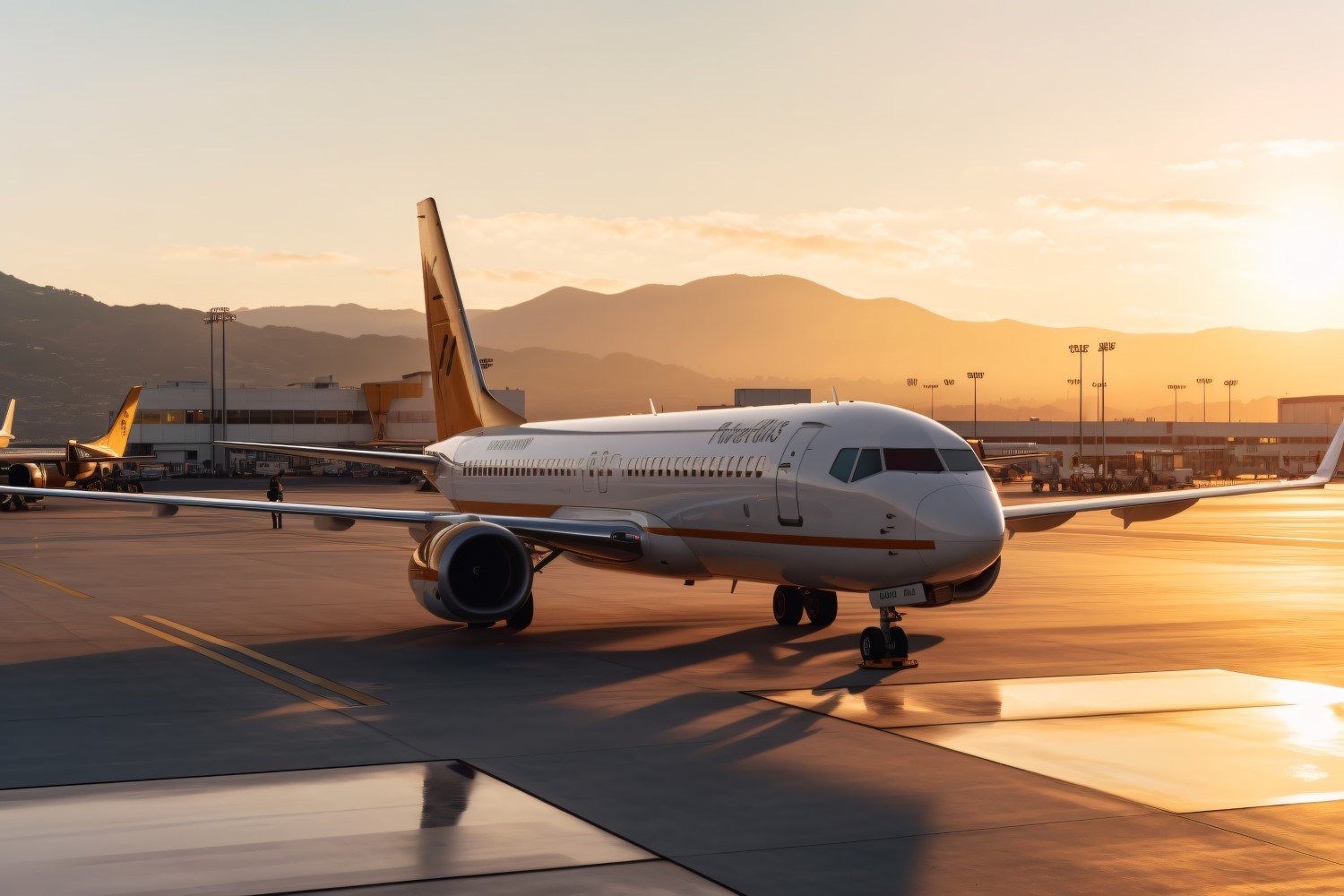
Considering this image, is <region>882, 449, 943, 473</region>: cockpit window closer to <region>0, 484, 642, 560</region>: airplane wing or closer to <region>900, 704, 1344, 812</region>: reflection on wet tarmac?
<region>900, 704, 1344, 812</region>: reflection on wet tarmac

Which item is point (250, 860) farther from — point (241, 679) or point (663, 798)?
point (241, 679)

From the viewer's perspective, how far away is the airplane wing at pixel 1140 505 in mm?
25344

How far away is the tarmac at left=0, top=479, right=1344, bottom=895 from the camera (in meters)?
10.9

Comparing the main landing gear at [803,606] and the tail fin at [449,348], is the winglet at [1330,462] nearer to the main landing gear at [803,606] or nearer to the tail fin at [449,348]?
the main landing gear at [803,606]

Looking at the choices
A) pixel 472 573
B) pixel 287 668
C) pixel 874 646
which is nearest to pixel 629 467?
pixel 472 573

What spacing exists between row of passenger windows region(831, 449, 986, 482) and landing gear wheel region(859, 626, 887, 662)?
2.34 m

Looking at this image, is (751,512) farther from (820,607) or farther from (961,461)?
(820,607)

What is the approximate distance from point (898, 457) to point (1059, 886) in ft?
36.4

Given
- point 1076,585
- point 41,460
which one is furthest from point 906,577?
point 41,460

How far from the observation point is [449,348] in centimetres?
3681

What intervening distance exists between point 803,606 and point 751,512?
4205 millimetres

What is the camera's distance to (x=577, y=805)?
12672 millimetres

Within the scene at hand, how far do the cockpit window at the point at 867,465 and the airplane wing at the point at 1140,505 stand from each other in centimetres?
483

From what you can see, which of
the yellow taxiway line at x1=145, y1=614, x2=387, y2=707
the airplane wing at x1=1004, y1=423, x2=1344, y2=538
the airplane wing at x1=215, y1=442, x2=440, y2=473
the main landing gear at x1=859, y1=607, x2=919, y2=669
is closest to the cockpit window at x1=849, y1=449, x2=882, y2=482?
the main landing gear at x1=859, y1=607, x2=919, y2=669
